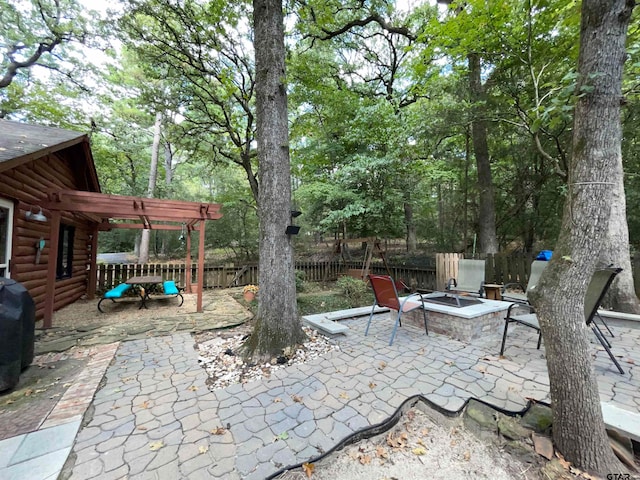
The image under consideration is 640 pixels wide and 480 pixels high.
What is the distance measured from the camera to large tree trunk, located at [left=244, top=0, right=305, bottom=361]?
3.29 meters

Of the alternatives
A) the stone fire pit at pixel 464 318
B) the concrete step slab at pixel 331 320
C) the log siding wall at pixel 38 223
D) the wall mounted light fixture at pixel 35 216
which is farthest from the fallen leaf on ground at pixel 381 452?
the log siding wall at pixel 38 223

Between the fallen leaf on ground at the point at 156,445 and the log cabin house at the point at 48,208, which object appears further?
the log cabin house at the point at 48,208

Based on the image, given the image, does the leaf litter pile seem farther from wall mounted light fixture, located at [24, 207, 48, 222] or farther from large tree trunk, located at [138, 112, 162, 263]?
large tree trunk, located at [138, 112, 162, 263]

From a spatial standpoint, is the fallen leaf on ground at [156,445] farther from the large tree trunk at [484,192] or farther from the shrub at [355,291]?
the large tree trunk at [484,192]

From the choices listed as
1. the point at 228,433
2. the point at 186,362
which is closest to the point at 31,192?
the point at 186,362

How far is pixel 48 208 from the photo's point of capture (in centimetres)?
436

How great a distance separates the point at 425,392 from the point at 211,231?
10.9 m

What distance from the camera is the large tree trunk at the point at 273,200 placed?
3289 millimetres

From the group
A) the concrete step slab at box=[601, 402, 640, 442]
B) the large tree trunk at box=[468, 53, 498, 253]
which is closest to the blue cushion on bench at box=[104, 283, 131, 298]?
the concrete step slab at box=[601, 402, 640, 442]

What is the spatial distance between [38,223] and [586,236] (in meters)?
7.92

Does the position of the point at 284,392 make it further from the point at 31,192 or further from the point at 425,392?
the point at 31,192

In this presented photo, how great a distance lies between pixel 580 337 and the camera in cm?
161

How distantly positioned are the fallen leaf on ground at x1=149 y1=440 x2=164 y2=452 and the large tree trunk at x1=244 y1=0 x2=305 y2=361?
1.35m

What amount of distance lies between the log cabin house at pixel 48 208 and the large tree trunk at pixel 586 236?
561 cm
